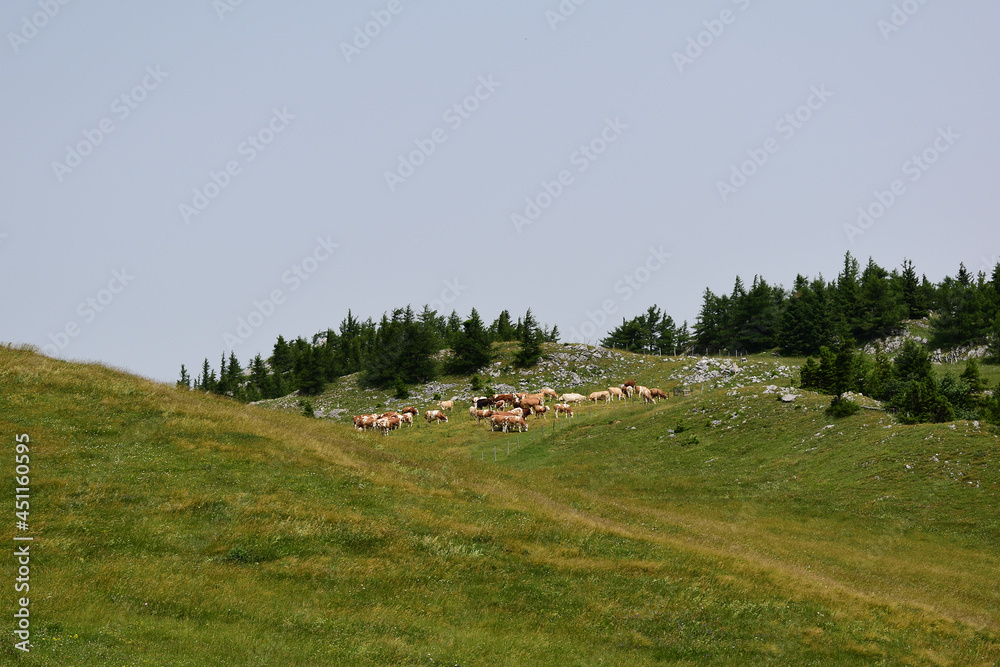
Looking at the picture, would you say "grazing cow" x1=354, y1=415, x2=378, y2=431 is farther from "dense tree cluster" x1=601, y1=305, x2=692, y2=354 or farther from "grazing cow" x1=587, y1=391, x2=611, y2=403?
"dense tree cluster" x1=601, y1=305, x2=692, y2=354

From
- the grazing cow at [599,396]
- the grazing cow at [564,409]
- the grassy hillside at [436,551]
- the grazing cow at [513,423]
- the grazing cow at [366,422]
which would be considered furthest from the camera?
the grazing cow at [599,396]

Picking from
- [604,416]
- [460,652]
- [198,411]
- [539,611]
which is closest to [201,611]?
[460,652]

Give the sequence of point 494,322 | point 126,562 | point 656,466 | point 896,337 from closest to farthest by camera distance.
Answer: point 126,562, point 656,466, point 896,337, point 494,322

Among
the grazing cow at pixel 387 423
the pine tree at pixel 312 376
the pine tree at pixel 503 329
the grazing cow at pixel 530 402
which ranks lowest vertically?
the grazing cow at pixel 387 423

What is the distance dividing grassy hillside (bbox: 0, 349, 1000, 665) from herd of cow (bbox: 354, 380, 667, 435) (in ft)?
93.5

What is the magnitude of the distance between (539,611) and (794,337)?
106m

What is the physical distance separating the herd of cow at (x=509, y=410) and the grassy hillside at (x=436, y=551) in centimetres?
2851


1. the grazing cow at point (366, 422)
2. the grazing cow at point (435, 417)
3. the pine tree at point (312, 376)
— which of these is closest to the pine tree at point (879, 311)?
the grazing cow at point (435, 417)

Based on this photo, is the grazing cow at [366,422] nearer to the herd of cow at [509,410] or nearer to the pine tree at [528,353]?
the herd of cow at [509,410]

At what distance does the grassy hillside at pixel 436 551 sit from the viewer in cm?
1858

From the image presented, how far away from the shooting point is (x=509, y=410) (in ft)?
257

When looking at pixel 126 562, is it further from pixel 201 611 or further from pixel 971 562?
pixel 971 562

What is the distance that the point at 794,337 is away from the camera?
116 metres

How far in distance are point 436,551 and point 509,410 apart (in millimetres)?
53541
